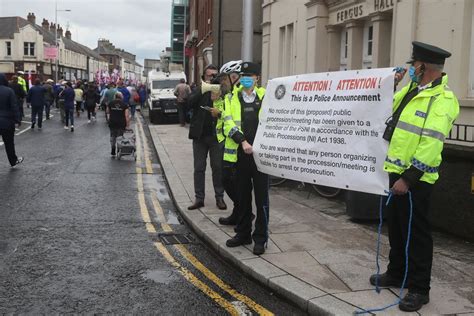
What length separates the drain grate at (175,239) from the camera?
6.42 m

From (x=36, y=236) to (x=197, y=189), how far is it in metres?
2.42

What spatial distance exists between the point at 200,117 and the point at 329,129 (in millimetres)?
3069

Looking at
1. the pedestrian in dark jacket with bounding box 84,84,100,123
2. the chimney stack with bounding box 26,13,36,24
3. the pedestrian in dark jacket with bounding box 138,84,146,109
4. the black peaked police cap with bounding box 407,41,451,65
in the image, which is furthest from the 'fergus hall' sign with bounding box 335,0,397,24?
the chimney stack with bounding box 26,13,36,24

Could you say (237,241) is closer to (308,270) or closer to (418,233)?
(308,270)

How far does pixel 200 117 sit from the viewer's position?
7711 millimetres

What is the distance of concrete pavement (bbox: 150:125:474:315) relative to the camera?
4367mm

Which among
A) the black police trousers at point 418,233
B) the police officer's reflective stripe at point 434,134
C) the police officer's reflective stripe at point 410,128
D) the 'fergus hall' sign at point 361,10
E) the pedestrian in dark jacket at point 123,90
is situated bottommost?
the black police trousers at point 418,233

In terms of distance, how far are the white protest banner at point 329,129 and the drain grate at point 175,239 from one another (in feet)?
5.23

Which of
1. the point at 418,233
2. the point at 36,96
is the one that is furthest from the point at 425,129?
the point at 36,96

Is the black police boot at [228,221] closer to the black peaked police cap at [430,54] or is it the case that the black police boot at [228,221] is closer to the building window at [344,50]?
the black peaked police cap at [430,54]

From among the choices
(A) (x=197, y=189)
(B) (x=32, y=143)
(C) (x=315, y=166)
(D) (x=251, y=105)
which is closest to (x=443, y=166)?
(C) (x=315, y=166)

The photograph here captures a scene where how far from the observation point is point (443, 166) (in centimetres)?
646

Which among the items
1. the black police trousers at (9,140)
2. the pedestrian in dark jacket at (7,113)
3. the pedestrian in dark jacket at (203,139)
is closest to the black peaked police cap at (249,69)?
the pedestrian in dark jacket at (203,139)

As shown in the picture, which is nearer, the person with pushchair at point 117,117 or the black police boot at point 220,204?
the black police boot at point 220,204
